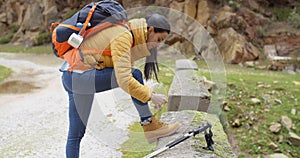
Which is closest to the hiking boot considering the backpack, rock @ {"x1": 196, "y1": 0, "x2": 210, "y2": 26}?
the backpack

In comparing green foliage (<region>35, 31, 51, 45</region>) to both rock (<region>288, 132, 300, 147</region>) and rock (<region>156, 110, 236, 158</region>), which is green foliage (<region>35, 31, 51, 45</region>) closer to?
rock (<region>288, 132, 300, 147</region>)

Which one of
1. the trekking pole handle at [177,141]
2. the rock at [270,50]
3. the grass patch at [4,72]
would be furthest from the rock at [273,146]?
the grass patch at [4,72]

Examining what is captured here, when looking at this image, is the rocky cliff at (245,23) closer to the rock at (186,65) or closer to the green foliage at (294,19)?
the green foliage at (294,19)

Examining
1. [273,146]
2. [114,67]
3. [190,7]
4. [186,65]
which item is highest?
[114,67]

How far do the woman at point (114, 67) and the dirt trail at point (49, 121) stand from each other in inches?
18.4

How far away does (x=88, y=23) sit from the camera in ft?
6.32

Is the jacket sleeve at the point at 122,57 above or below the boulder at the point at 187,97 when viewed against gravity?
above

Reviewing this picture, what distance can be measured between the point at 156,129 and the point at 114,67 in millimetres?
878

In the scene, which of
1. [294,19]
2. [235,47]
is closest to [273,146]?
[235,47]

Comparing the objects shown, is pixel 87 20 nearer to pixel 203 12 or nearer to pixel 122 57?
→ pixel 122 57

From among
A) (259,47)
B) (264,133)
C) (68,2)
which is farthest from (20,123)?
(68,2)

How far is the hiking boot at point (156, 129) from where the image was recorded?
2.50 metres

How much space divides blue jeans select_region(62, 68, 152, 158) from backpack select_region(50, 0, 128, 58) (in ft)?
0.73

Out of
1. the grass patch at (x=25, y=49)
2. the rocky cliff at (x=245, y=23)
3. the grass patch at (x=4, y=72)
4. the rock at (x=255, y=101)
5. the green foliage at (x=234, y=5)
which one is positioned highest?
the green foliage at (x=234, y=5)
